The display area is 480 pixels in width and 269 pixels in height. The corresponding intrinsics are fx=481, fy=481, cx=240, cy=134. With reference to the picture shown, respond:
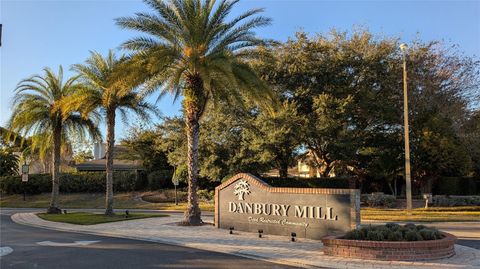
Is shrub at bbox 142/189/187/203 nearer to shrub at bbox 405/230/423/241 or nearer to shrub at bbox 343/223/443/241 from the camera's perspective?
shrub at bbox 343/223/443/241

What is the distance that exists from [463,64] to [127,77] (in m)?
25.8

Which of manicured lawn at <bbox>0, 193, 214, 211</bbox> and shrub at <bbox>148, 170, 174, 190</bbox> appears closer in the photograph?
manicured lawn at <bbox>0, 193, 214, 211</bbox>

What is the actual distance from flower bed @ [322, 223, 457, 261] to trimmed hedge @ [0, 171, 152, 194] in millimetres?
37702

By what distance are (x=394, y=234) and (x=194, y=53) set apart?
10893 millimetres

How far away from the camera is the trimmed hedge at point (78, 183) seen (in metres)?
47.5

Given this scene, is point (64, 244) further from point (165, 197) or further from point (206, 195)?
point (165, 197)

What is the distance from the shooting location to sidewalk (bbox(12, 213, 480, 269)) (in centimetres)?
1119

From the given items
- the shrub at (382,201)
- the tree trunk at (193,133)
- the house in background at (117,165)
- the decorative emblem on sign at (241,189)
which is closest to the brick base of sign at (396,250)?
the decorative emblem on sign at (241,189)

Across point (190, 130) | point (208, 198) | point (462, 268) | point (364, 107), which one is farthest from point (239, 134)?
point (462, 268)

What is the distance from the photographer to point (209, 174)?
37.7m

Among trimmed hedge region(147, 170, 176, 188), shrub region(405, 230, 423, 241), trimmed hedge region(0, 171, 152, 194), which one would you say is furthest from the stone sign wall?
trimmed hedge region(0, 171, 152, 194)

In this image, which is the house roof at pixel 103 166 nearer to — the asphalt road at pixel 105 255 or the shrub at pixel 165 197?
the shrub at pixel 165 197

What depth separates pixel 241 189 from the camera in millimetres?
18516

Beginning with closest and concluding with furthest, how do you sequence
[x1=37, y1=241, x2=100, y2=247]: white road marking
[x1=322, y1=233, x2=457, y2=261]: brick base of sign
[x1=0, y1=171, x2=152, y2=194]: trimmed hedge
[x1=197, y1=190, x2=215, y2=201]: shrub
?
[x1=322, y1=233, x2=457, y2=261]: brick base of sign, [x1=37, y1=241, x2=100, y2=247]: white road marking, [x1=197, y1=190, x2=215, y2=201]: shrub, [x1=0, y1=171, x2=152, y2=194]: trimmed hedge
